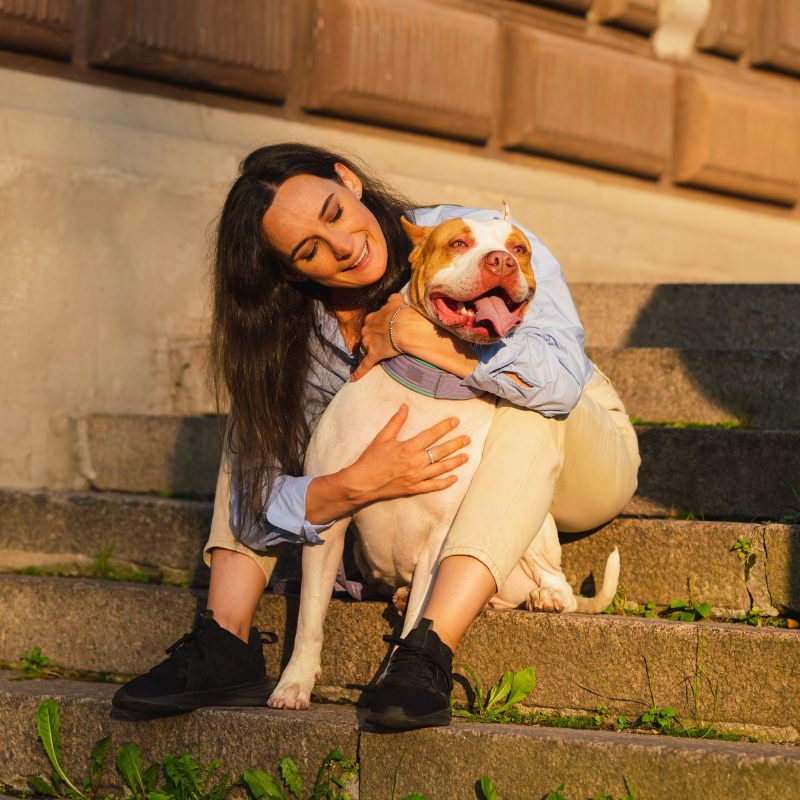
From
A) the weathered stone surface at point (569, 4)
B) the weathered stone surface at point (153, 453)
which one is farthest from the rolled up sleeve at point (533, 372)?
Result: the weathered stone surface at point (569, 4)

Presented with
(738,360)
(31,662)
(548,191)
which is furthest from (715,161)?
(31,662)

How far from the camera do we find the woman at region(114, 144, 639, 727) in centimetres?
286

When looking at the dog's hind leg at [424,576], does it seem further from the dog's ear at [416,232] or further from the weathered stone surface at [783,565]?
the weathered stone surface at [783,565]

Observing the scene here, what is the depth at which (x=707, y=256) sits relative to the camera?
6.55 metres

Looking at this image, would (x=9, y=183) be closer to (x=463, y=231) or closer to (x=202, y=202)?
(x=202, y=202)

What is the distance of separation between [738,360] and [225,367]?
1798 mm

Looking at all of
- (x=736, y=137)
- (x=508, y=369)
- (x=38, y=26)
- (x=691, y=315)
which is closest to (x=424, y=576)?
(x=508, y=369)

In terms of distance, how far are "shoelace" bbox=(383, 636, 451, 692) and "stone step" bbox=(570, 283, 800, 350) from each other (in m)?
2.44

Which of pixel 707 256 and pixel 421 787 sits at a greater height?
pixel 707 256

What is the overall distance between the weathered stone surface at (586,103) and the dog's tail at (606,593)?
125 inches

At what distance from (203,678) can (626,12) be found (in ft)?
14.4

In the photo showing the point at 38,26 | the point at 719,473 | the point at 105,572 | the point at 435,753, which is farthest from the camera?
the point at 38,26

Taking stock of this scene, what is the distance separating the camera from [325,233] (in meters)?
3.06

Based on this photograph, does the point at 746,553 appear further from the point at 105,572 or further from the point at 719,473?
the point at 105,572
